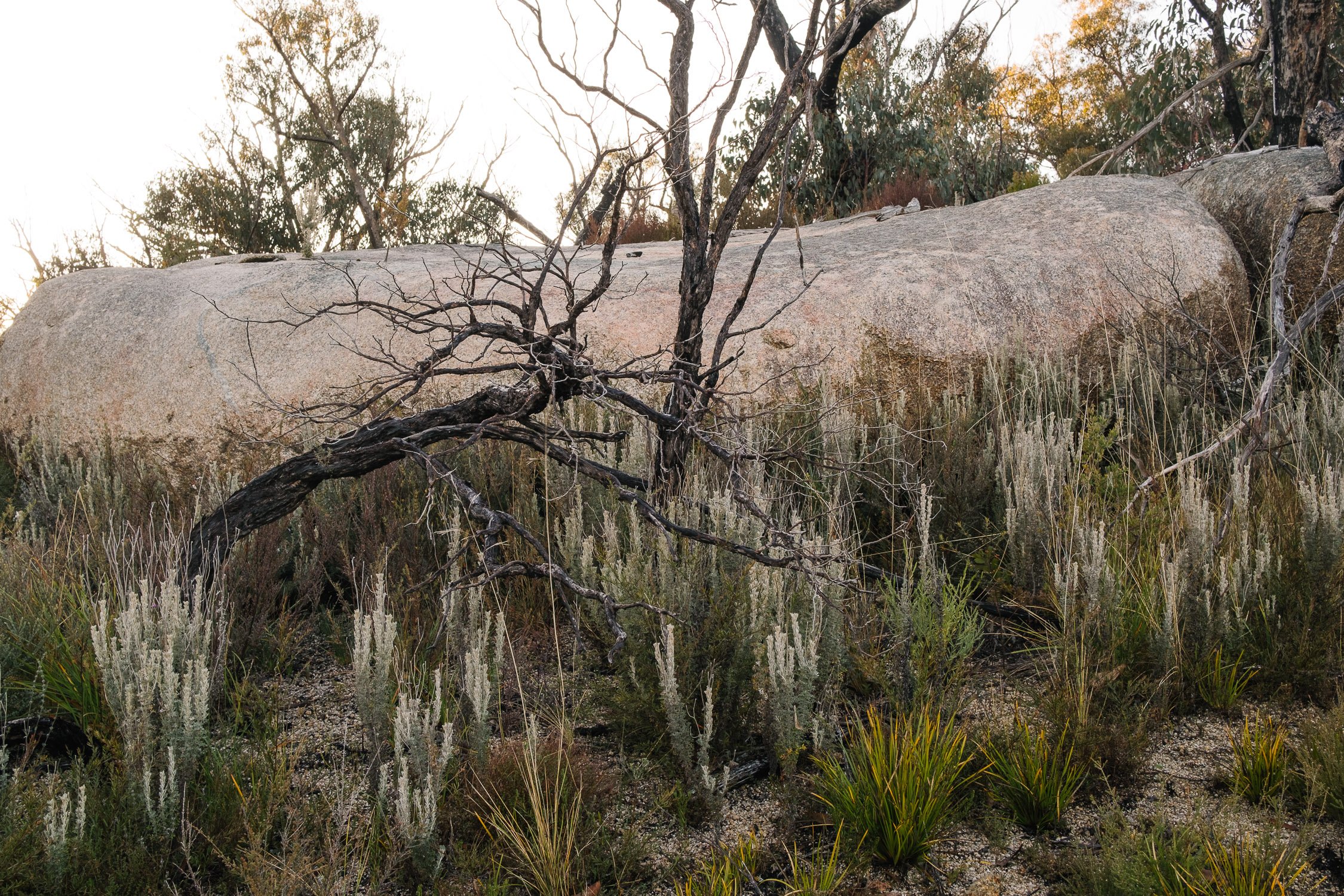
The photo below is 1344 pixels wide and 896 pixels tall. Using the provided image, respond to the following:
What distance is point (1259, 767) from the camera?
8.75 feet

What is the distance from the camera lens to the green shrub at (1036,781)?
8.57 ft

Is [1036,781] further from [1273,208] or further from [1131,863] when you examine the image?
[1273,208]

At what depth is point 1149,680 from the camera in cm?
312

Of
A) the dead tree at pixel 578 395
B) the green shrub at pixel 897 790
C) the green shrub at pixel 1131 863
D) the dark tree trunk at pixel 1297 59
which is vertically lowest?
the green shrub at pixel 1131 863

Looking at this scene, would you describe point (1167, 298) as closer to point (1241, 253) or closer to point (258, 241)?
point (1241, 253)

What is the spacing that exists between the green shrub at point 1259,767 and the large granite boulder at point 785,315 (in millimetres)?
3062

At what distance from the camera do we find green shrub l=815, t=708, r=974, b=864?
2.46 meters

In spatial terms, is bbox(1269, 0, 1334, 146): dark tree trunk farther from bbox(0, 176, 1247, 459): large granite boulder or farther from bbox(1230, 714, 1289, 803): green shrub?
bbox(1230, 714, 1289, 803): green shrub

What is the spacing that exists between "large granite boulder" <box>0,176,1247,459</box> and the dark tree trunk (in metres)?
1.93

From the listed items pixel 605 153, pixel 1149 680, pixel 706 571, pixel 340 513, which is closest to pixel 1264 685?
pixel 1149 680

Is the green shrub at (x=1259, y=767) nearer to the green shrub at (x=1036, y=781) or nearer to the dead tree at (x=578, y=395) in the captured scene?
the green shrub at (x=1036, y=781)

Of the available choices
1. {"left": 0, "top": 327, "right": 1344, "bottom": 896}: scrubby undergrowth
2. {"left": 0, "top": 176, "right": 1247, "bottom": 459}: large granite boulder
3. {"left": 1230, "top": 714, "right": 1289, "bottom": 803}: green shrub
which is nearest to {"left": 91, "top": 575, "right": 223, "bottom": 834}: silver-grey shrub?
{"left": 0, "top": 327, "right": 1344, "bottom": 896}: scrubby undergrowth

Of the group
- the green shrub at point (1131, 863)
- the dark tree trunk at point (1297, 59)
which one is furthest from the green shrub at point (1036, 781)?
the dark tree trunk at point (1297, 59)

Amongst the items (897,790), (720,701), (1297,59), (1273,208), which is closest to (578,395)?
(720,701)
